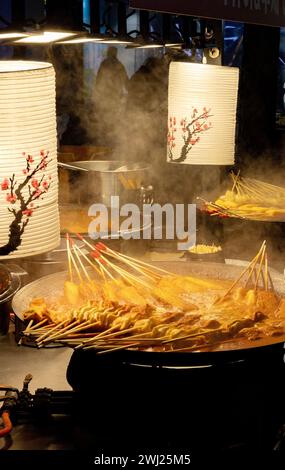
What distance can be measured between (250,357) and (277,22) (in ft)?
5.74

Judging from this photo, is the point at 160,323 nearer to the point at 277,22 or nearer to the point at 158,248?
the point at 277,22

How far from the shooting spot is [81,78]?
40.2 ft

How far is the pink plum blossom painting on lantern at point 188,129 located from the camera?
470cm

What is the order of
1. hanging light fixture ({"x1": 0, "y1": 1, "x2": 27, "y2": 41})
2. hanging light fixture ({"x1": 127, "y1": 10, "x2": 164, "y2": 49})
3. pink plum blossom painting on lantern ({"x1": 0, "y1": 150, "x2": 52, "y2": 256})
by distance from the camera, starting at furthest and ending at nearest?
1. hanging light fixture ({"x1": 127, "y1": 10, "x2": 164, "y2": 49})
2. hanging light fixture ({"x1": 0, "y1": 1, "x2": 27, "y2": 41})
3. pink plum blossom painting on lantern ({"x1": 0, "y1": 150, "x2": 52, "y2": 256})

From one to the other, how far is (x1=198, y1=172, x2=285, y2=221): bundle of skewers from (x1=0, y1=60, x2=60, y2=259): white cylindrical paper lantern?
229 cm

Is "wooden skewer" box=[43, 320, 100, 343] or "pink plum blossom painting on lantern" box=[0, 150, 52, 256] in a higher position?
"pink plum blossom painting on lantern" box=[0, 150, 52, 256]

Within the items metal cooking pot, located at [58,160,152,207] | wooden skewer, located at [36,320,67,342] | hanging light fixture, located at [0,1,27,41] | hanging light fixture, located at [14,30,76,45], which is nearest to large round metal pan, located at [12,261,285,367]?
wooden skewer, located at [36,320,67,342]

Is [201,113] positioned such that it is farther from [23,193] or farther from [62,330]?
[62,330]

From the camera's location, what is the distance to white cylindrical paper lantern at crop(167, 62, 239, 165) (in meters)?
4.64

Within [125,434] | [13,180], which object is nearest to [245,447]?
[125,434]

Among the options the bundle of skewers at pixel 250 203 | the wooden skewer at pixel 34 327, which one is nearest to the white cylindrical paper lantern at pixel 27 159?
the wooden skewer at pixel 34 327

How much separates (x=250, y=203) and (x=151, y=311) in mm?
3243

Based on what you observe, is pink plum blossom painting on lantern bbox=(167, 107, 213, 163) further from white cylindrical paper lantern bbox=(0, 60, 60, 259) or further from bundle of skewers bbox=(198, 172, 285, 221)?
white cylindrical paper lantern bbox=(0, 60, 60, 259)

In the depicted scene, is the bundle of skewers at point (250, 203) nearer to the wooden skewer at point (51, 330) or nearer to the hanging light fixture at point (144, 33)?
the hanging light fixture at point (144, 33)
